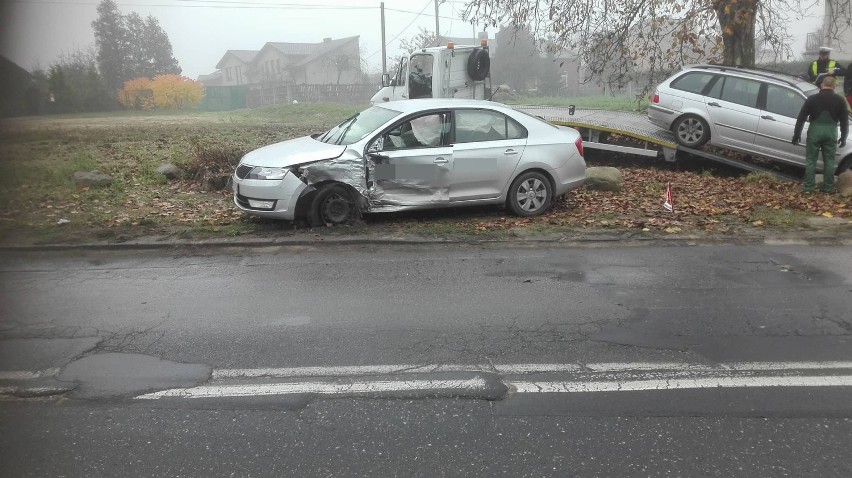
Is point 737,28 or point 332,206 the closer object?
point 332,206

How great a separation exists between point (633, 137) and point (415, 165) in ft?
18.3

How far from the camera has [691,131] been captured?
12125 mm

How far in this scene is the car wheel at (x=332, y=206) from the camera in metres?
8.38

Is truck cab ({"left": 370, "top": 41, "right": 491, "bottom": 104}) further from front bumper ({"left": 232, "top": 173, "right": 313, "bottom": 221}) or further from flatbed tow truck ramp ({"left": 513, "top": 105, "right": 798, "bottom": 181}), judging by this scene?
front bumper ({"left": 232, "top": 173, "right": 313, "bottom": 221})

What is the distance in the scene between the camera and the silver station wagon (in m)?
11.1

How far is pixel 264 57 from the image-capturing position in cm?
4991

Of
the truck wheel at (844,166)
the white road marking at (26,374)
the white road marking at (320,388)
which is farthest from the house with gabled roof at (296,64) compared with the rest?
the white road marking at (320,388)

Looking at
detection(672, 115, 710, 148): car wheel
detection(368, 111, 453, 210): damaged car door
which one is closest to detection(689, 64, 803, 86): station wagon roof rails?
detection(672, 115, 710, 148): car wheel

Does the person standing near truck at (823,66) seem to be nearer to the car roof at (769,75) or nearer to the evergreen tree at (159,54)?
the car roof at (769,75)

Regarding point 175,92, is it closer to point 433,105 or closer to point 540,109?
point 540,109

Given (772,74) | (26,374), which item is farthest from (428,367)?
(772,74)

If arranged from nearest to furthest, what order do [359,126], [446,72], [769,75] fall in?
[359,126], [769,75], [446,72]

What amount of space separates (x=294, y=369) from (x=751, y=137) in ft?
32.4

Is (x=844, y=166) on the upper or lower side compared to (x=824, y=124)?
lower
